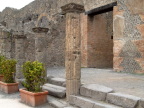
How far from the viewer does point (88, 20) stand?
35.1ft

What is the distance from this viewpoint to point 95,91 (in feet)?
13.8

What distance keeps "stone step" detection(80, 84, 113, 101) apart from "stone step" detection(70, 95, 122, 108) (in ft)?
0.44

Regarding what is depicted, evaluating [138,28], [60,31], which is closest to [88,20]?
[60,31]

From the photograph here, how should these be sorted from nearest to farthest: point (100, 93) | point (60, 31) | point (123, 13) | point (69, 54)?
point (100, 93)
point (69, 54)
point (123, 13)
point (60, 31)

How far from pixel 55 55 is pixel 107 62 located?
3283mm

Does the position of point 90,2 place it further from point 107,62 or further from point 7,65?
point 7,65

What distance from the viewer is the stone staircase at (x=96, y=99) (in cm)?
353

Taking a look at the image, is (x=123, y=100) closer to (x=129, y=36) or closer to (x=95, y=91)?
(x=95, y=91)

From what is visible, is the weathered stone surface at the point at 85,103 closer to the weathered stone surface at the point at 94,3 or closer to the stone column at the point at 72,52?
the stone column at the point at 72,52

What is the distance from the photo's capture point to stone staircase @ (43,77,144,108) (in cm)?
353

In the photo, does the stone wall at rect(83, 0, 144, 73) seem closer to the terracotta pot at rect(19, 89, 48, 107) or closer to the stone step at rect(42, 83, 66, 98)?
the stone step at rect(42, 83, 66, 98)

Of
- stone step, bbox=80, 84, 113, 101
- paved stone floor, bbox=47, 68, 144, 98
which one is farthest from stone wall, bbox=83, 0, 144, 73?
→ stone step, bbox=80, 84, 113, 101

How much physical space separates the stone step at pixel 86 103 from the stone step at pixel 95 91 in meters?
0.13

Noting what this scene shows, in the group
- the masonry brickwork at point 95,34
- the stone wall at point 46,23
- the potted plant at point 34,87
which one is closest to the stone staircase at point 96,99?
the potted plant at point 34,87
